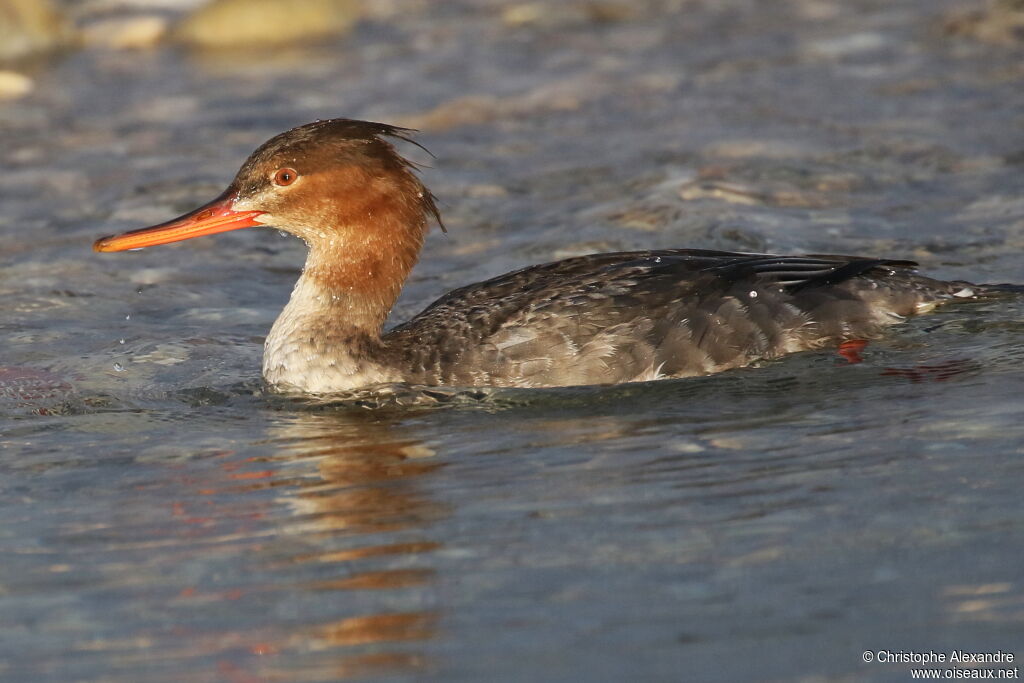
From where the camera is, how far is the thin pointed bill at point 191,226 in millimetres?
6945

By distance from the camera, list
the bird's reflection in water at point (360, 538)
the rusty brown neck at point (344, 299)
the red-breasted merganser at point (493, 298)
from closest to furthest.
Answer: the bird's reflection in water at point (360, 538), the red-breasted merganser at point (493, 298), the rusty brown neck at point (344, 299)

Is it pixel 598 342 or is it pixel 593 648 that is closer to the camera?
pixel 593 648

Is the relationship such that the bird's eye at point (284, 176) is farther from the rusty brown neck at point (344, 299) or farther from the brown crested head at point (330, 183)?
the rusty brown neck at point (344, 299)

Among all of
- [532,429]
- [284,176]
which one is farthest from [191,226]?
[532,429]

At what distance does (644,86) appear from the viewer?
486 inches

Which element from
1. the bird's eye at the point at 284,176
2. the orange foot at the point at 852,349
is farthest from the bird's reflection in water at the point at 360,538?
the orange foot at the point at 852,349

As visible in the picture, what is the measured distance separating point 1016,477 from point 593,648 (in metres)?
1.68

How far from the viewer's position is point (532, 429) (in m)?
6.05

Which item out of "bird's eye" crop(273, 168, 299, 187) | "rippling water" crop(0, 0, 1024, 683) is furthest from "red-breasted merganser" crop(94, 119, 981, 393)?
"rippling water" crop(0, 0, 1024, 683)

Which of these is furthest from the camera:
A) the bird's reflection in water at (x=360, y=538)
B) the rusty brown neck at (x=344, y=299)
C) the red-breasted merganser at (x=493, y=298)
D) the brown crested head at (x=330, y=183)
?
the brown crested head at (x=330, y=183)

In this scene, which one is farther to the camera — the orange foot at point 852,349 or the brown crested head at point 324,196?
the brown crested head at point 324,196

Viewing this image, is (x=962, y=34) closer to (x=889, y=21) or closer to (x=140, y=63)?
(x=889, y=21)

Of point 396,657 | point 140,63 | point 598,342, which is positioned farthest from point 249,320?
point 140,63

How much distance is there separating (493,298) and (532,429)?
40.6 inches
